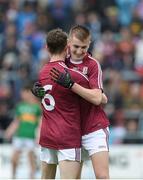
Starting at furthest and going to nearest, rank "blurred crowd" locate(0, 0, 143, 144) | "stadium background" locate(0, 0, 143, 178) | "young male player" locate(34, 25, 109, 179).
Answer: "blurred crowd" locate(0, 0, 143, 144) → "stadium background" locate(0, 0, 143, 178) → "young male player" locate(34, 25, 109, 179)

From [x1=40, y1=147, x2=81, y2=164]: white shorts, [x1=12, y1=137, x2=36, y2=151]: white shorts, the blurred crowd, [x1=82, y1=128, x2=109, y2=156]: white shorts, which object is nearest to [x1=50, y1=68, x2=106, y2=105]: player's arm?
[x1=82, y1=128, x2=109, y2=156]: white shorts

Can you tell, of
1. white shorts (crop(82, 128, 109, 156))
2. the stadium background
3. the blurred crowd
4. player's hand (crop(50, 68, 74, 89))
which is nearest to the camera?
player's hand (crop(50, 68, 74, 89))

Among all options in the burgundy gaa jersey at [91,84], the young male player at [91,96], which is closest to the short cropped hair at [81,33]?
the young male player at [91,96]

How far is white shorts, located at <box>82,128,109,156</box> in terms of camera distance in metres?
8.39

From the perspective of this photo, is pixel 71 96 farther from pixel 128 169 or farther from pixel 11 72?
pixel 11 72

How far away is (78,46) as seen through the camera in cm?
834

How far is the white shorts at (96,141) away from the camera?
8391 mm

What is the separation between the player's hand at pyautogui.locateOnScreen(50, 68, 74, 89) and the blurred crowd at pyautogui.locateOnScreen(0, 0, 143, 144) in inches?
327

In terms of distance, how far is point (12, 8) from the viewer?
20.6 meters

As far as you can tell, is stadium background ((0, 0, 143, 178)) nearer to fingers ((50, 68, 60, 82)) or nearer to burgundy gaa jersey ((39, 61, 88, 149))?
burgundy gaa jersey ((39, 61, 88, 149))

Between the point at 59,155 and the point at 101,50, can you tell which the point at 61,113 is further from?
the point at 101,50

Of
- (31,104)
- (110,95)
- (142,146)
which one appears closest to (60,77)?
(31,104)

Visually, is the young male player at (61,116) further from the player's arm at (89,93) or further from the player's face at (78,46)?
the player's arm at (89,93)

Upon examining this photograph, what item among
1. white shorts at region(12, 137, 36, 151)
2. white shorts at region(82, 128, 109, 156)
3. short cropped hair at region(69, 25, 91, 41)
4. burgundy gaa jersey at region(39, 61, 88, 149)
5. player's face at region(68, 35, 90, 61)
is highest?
short cropped hair at region(69, 25, 91, 41)
